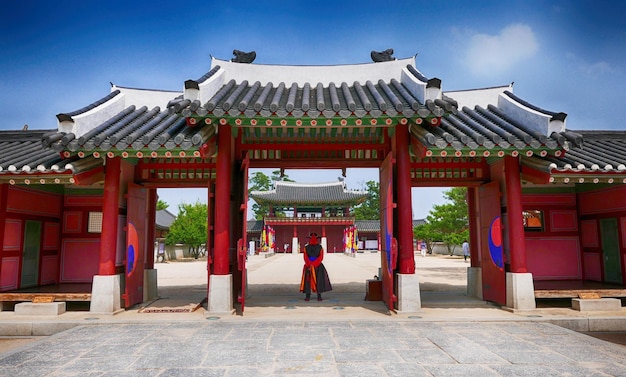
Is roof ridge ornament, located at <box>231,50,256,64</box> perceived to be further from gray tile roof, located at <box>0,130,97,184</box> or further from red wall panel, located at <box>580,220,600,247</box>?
red wall panel, located at <box>580,220,600,247</box>

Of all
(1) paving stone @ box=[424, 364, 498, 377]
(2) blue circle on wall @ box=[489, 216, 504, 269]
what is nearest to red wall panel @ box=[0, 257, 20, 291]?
(1) paving stone @ box=[424, 364, 498, 377]

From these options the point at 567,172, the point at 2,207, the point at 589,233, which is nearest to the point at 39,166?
the point at 2,207

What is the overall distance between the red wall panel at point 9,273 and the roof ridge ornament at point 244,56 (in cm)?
763

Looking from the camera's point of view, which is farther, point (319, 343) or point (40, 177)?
point (40, 177)

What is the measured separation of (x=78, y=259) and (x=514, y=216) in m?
11.1

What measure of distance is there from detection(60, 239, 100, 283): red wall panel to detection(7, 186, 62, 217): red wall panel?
0.98 m

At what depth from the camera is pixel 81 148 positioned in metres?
7.33

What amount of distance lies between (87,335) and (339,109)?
577cm

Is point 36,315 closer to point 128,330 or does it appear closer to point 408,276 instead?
point 128,330

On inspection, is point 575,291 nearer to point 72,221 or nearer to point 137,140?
point 137,140

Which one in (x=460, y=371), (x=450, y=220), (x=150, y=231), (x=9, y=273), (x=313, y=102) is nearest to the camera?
(x=460, y=371)

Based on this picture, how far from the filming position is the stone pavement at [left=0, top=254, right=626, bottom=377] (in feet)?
15.1

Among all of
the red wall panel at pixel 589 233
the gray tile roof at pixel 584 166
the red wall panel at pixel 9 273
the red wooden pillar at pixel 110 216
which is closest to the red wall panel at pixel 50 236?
the red wall panel at pixel 9 273

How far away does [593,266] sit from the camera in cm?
1035
